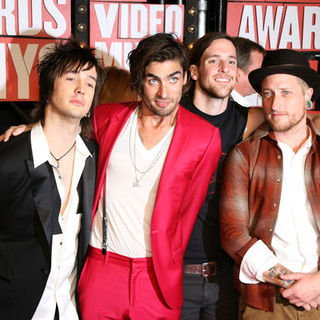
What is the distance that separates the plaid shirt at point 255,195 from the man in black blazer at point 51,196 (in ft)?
2.44

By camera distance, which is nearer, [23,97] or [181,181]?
[181,181]

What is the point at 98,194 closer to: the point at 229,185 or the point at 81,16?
the point at 229,185

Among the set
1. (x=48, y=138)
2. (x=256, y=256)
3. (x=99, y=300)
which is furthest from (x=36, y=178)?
(x=256, y=256)

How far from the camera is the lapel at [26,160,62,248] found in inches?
83.7

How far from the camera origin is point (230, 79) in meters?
2.79

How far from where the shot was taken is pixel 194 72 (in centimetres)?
296

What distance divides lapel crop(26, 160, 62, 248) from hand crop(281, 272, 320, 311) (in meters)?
1.16

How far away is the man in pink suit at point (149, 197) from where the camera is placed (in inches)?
93.7

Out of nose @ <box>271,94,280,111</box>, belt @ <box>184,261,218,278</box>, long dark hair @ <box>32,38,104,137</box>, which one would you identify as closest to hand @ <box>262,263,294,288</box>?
belt @ <box>184,261,218,278</box>

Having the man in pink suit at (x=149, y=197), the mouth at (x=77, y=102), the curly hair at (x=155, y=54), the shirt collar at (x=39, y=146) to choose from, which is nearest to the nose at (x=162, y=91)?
the man in pink suit at (x=149, y=197)

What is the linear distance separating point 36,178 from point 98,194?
1.36 ft

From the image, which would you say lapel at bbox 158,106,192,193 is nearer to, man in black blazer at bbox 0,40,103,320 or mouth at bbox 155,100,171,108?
mouth at bbox 155,100,171,108

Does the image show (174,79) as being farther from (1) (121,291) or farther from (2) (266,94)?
(1) (121,291)

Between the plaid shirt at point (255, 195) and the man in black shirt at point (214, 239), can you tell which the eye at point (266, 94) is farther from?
the man in black shirt at point (214, 239)
